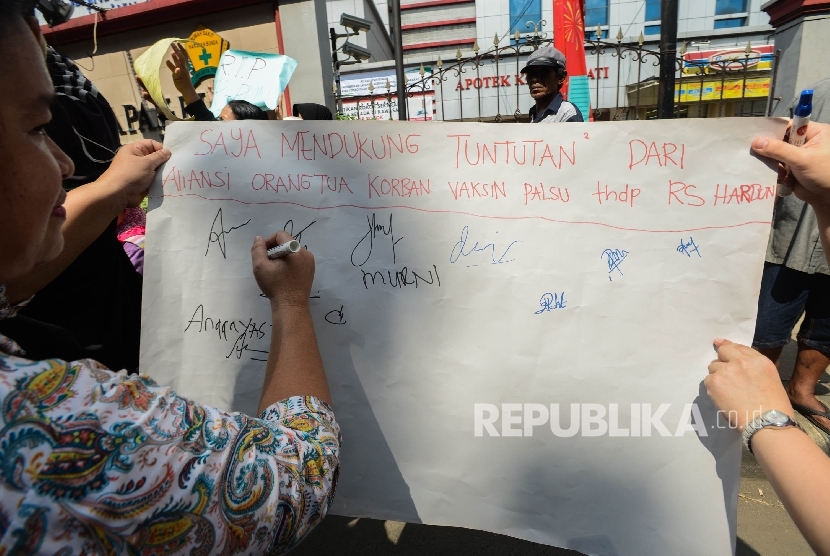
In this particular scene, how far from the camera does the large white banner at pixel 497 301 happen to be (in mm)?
1262

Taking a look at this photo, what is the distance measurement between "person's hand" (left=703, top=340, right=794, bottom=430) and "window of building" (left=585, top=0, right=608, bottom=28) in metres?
17.8

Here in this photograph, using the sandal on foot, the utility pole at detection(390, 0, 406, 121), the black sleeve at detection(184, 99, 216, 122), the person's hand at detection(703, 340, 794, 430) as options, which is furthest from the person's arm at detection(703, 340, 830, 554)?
the utility pole at detection(390, 0, 406, 121)

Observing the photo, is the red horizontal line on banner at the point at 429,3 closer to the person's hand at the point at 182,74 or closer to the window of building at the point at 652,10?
the window of building at the point at 652,10

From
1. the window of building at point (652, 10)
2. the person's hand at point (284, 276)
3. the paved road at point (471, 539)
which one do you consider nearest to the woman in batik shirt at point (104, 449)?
the person's hand at point (284, 276)

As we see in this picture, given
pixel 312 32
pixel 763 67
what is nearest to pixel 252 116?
pixel 312 32

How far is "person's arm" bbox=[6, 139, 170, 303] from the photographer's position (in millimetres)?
1173

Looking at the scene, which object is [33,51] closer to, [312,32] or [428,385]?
[428,385]

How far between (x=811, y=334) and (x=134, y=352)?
3050mm

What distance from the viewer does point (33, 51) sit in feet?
2.29
